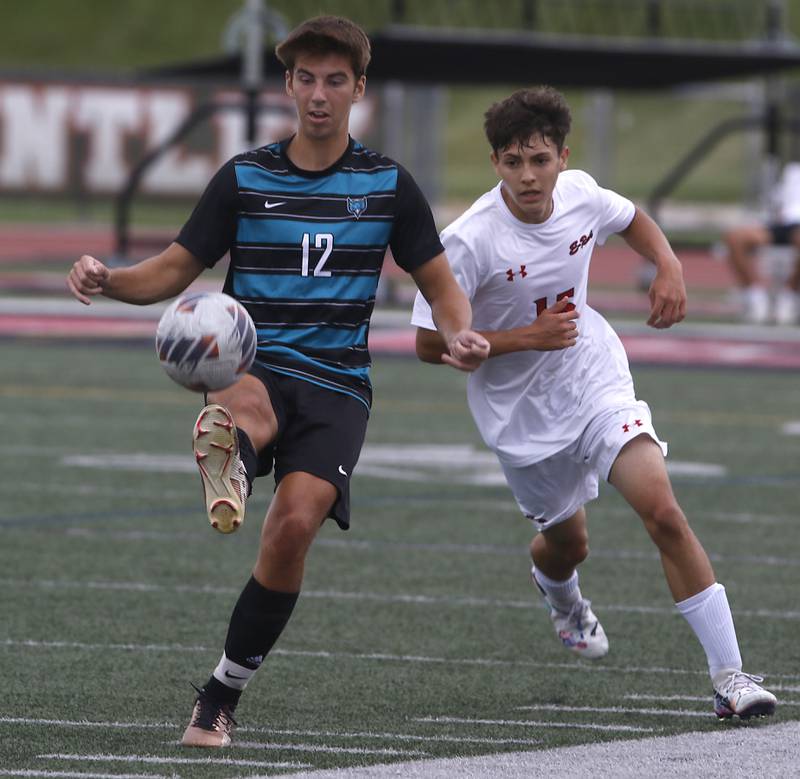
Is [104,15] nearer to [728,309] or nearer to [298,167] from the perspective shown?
[728,309]

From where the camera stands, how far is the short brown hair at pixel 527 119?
6141mm

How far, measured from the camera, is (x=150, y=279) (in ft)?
18.6

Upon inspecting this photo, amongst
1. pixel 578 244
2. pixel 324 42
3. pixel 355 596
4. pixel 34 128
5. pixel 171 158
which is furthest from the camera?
pixel 34 128

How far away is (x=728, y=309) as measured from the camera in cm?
2450

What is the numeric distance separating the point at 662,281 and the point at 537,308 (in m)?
0.41

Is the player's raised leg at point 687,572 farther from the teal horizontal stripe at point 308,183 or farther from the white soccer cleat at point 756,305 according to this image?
the white soccer cleat at point 756,305

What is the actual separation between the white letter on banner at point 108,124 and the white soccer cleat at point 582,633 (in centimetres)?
3435

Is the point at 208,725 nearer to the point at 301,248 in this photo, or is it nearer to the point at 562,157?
the point at 301,248

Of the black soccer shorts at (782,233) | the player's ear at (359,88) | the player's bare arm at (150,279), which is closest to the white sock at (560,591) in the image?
the player's bare arm at (150,279)

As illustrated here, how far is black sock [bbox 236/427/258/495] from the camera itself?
531cm

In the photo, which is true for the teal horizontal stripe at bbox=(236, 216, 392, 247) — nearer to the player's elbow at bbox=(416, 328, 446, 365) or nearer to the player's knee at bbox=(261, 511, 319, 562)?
the player's elbow at bbox=(416, 328, 446, 365)

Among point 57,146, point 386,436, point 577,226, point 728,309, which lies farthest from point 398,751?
point 57,146

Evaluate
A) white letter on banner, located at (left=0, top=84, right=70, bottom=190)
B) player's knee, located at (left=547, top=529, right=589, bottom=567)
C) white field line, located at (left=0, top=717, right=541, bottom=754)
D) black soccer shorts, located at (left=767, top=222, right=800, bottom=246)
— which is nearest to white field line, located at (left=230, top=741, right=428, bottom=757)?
white field line, located at (left=0, top=717, right=541, bottom=754)

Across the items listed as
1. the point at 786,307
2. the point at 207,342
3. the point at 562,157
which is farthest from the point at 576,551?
the point at 786,307
